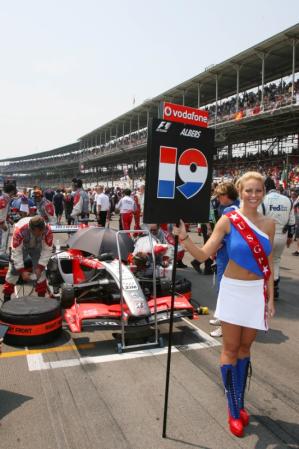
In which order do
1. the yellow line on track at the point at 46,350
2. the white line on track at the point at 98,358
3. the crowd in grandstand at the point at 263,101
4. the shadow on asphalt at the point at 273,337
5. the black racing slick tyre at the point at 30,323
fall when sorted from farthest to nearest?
the crowd in grandstand at the point at 263,101, the shadow on asphalt at the point at 273,337, the black racing slick tyre at the point at 30,323, the yellow line on track at the point at 46,350, the white line on track at the point at 98,358

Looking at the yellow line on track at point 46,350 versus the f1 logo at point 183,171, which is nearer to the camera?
the f1 logo at point 183,171

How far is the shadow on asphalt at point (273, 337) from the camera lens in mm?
4834

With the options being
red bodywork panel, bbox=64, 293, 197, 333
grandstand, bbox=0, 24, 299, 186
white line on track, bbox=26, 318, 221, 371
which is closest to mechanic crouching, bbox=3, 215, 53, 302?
red bodywork panel, bbox=64, 293, 197, 333

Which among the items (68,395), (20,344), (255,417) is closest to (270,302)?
(255,417)

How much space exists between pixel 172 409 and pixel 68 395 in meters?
0.88

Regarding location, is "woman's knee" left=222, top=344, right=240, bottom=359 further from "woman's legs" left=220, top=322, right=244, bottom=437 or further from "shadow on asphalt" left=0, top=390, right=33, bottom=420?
"shadow on asphalt" left=0, top=390, right=33, bottom=420

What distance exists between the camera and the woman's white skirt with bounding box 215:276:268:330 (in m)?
2.90

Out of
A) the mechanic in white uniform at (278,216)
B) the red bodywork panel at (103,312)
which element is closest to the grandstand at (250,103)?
the mechanic in white uniform at (278,216)

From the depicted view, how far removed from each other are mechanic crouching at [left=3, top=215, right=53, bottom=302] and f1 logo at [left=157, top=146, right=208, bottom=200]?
2.97 m

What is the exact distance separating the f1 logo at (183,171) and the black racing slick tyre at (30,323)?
7.85 feet

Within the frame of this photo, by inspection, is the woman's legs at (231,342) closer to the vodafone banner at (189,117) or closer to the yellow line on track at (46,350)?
the vodafone banner at (189,117)

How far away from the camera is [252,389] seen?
3686 millimetres

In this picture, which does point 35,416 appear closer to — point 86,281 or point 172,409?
point 172,409

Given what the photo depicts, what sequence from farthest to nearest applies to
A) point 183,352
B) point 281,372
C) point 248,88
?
point 248,88 → point 183,352 → point 281,372
